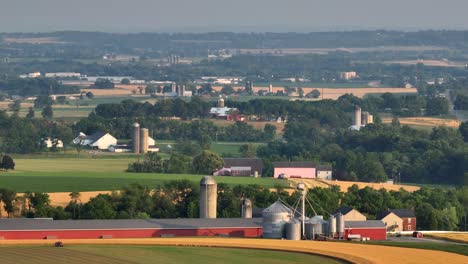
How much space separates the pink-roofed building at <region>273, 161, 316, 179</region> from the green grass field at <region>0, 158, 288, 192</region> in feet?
13.1

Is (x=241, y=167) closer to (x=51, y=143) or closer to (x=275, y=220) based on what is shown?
(x=51, y=143)

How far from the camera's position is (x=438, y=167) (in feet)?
341

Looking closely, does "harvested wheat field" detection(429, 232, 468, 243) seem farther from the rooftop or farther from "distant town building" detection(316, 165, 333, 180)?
the rooftop

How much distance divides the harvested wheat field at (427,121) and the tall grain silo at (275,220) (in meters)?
70.1

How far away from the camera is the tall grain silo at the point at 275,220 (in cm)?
6881

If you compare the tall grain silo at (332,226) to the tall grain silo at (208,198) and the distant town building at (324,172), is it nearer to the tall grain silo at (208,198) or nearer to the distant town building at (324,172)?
the tall grain silo at (208,198)

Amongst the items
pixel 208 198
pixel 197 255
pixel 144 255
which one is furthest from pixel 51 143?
pixel 144 255

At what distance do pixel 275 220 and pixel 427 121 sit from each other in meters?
76.7

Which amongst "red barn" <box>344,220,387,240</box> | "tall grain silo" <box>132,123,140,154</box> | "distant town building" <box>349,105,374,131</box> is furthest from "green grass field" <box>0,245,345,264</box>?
"distant town building" <box>349,105,374,131</box>

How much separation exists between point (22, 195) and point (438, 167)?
34.2 metres

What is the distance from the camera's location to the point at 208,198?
238 ft

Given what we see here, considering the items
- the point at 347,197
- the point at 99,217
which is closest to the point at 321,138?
the point at 347,197

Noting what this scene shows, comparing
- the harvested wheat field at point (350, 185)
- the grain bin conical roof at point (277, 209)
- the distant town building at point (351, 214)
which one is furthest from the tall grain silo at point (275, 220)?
the harvested wheat field at point (350, 185)

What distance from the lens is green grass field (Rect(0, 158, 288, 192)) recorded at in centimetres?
8475
